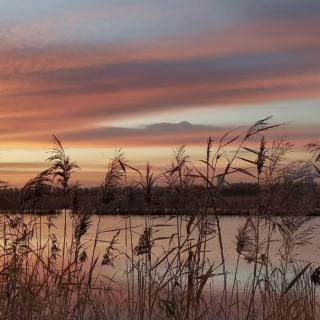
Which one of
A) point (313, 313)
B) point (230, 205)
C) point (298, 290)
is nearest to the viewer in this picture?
point (230, 205)

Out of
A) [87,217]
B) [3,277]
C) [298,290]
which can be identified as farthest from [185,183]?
[298,290]

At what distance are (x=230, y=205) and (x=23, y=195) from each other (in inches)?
81.3

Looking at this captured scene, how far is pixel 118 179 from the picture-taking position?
5.40 m

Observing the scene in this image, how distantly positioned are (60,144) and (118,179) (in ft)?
2.14

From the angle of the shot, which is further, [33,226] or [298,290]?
[298,290]

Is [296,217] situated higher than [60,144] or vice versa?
[60,144]

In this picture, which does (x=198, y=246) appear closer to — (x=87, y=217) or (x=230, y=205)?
(x=230, y=205)

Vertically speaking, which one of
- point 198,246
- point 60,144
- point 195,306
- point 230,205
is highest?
point 60,144

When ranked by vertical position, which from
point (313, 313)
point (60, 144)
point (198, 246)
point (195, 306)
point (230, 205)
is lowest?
point (313, 313)

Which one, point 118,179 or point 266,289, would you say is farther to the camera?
point 266,289

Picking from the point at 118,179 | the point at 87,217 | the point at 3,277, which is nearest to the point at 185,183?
the point at 118,179

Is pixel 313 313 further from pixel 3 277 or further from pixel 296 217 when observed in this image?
pixel 3 277

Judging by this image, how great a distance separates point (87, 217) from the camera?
17.8 feet

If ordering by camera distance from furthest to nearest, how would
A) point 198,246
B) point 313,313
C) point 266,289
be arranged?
point 313,313
point 266,289
point 198,246
